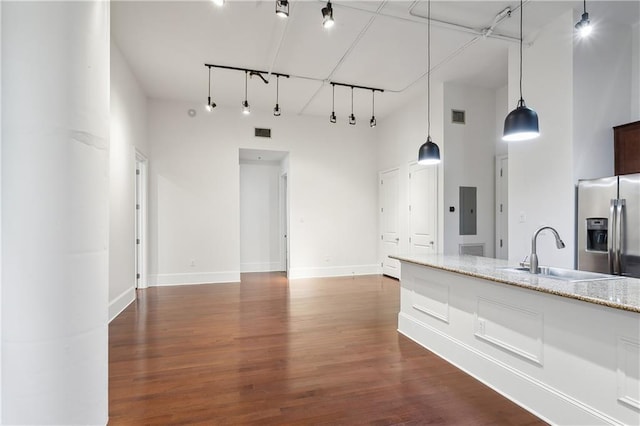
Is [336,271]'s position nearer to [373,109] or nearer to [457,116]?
[373,109]

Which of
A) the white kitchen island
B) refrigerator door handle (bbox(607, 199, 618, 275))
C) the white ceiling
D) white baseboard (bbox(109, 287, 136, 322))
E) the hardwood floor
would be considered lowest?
the hardwood floor

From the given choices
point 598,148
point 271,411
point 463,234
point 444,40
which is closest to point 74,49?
point 271,411

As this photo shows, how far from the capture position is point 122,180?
4.59m

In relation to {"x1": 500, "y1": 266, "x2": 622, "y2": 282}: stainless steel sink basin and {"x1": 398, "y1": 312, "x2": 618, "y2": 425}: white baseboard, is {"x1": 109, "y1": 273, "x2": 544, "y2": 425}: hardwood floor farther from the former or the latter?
{"x1": 500, "y1": 266, "x2": 622, "y2": 282}: stainless steel sink basin

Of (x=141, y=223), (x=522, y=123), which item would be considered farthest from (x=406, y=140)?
(x=141, y=223)

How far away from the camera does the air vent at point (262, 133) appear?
6877 millimetres

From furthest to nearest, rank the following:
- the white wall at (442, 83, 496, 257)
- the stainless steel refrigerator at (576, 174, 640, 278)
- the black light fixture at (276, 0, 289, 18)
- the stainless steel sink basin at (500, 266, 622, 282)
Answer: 1. the white wall at (442, 83, 496, 257)
2. the stainless steel refrigerator at (576, 174, 640, 278)
3. the black light fixture at (276, 0, 289, 18)
4. the stainless steel sink basin at (500, 266, 622, 282)

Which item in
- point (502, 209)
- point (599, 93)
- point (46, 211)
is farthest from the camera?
point (502, 209)

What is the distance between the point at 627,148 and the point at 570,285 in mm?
2623

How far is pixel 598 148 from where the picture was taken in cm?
366

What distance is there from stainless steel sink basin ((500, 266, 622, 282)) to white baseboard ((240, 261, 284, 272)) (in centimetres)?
610

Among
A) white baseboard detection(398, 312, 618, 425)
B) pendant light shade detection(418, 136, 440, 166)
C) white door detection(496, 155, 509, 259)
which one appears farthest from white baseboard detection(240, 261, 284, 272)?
pendant light shade detection(418, 136, 440, 166)

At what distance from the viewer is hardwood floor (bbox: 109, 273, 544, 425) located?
217cm

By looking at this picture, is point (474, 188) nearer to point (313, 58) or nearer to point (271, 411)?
point (313, 58)
